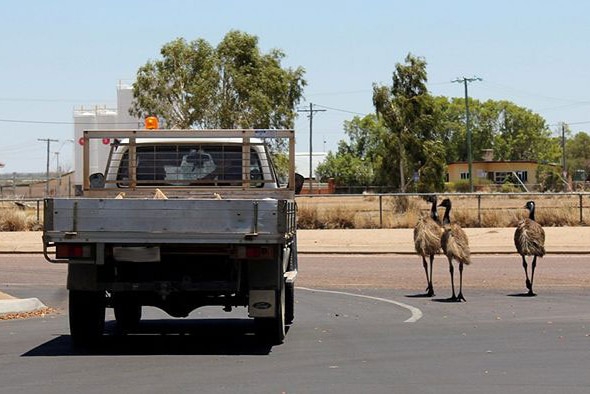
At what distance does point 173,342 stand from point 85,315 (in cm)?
121

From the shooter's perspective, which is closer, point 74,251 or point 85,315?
point 74,251

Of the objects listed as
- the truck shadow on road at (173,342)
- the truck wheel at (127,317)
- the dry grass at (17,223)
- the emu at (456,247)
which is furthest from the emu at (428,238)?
the dry grass at (17,223)

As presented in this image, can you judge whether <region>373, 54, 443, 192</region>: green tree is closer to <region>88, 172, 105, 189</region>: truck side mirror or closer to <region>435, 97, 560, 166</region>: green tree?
<region>88, 172, 105, 189</region>: truck side mirror

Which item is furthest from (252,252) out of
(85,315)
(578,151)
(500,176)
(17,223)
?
(578,151)

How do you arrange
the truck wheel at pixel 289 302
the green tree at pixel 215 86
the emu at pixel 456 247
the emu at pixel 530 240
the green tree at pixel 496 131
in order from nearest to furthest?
the truck wheel at pixel 289 302 < the emu at pixel 456 247 < the emu at pixel 530 240 < the green tree at pixel 215 86 < the green tree at pixel 496 131

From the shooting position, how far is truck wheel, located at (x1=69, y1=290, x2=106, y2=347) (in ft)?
38.6

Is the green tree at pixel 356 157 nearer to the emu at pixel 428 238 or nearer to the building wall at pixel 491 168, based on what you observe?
the building wall at pixel 491 168

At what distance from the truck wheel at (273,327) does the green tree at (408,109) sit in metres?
45.2

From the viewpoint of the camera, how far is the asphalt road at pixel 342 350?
373 inches

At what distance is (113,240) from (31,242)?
83.2ft

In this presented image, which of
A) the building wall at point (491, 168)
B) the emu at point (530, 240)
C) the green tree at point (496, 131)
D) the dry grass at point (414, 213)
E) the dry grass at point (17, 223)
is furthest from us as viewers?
the green tree at point (496, 131)

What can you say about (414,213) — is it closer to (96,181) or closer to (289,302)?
(289,302)

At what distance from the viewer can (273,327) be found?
11945mm

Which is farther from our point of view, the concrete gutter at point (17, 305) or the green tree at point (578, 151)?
the green tree at point (578, 151)
